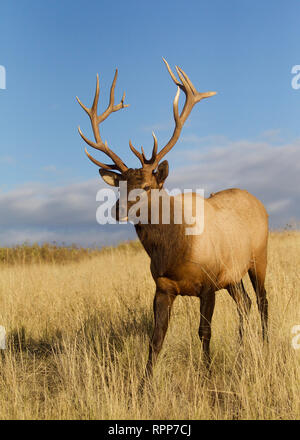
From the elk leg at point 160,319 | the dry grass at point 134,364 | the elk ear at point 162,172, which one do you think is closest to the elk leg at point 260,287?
the dry grass at point 134,364

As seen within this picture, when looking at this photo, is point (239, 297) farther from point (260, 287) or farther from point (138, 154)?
point (138, 154)

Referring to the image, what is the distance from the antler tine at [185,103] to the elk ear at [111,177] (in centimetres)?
40

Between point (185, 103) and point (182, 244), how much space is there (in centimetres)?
172

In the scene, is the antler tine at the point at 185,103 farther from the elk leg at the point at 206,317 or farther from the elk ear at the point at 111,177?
the elk leg at the point at 206,317

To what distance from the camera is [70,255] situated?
1655 cm

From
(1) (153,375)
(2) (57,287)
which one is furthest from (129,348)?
(2) (57,287)

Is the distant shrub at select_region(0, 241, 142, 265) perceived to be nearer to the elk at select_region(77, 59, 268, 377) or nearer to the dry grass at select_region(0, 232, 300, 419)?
the dry grass at select_region(0, 232, 300, 419)

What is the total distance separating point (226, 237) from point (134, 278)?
3.89 meters

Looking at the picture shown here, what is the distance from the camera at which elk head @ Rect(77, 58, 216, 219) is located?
4.05 m

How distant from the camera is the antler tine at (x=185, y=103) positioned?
448 centimetres

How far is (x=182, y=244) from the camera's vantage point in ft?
14.0

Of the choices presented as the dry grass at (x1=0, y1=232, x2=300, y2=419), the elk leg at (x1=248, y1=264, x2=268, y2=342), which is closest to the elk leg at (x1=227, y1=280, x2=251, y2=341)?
the dry grass at (x1=0, y1=232, x2=300, y2=419)

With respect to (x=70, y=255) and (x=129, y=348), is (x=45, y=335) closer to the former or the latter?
(x=129, y=348)

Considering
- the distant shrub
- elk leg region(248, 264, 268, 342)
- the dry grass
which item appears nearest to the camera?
the dry grass
